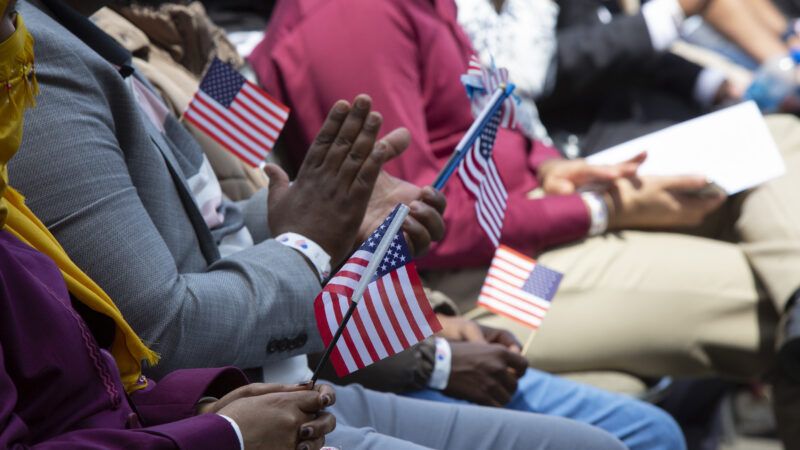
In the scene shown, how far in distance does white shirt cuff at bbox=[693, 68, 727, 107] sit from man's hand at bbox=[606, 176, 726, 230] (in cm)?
88

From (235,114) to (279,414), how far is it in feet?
2.87

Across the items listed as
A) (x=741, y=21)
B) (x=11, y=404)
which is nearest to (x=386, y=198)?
(x=11, y=404)

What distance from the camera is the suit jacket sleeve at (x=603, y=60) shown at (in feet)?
10.7

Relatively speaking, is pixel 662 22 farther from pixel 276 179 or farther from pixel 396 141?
A: pixel 276 179

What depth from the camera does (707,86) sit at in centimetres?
358

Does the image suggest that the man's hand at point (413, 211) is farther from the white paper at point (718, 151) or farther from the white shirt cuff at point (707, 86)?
the white shirt cuff at point (707, 86)

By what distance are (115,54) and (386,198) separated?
548 mm

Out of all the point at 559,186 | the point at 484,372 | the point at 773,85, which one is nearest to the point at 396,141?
the point at 484,372

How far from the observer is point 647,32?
344 centimetres

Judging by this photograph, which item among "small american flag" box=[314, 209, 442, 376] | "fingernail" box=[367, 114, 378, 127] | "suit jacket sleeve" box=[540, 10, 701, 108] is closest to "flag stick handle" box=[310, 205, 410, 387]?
"small american flag" box=[314, 209, 442, 376]

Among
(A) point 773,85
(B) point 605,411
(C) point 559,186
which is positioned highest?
(A) point 773,85

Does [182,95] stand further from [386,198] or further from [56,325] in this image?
[56,325]

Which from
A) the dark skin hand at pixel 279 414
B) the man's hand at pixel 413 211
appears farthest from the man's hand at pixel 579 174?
the dark skin hand at pixel 279 414

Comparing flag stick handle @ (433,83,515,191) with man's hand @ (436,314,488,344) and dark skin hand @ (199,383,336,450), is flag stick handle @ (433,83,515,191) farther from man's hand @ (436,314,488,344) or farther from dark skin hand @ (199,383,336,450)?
dark skin hand @ (199,383,336,450)
